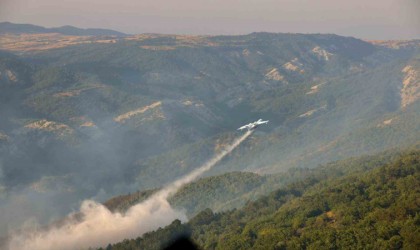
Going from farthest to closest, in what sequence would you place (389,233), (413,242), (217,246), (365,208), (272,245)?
(217,246) < (365,208) < (272,245) < (389,233) < (413,242)

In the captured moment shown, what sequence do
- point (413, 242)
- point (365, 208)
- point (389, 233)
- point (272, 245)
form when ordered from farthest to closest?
point (365, 208), point (272, 245), point (389, 233), point (413, 242)

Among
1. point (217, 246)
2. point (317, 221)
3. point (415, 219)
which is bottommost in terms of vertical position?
point (217, 246)

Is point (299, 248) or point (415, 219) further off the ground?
point (415, 219)

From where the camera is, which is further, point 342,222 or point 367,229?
point 342,222

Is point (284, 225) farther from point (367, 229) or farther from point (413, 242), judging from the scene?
point (413, 242)

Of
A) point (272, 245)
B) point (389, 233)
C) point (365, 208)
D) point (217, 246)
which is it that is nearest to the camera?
point (389, 233)

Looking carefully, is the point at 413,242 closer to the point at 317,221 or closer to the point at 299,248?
the point at 299,248

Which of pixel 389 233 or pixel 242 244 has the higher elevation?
pixel 389 233

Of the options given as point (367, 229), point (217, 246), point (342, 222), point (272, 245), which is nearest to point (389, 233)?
point (367, 229)

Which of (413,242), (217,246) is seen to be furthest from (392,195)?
(217,246)
